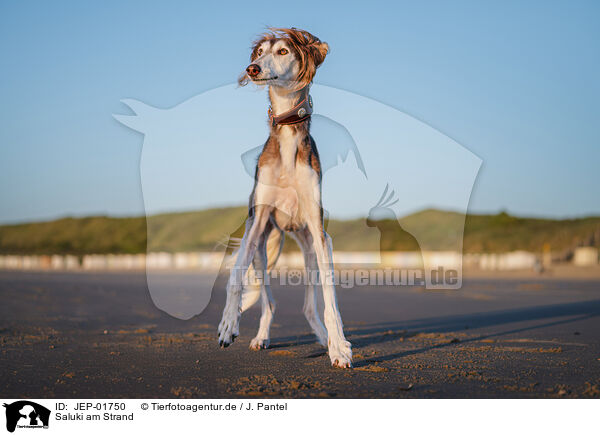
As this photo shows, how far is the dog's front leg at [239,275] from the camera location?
680 centimetres

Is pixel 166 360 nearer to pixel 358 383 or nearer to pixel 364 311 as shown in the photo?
pixel 358 383

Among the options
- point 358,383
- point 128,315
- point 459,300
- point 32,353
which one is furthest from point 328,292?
point 459,300

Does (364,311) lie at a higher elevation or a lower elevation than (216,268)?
lower

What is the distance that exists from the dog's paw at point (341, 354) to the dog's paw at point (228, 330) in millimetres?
1034

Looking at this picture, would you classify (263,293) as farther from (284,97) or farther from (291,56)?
(291,56)

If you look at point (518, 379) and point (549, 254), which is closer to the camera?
point (518, 379)

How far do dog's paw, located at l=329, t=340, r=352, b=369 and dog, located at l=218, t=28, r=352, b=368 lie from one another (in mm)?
22

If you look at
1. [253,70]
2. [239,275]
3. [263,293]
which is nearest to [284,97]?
[253,70]

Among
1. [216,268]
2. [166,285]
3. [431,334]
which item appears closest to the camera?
[216,268]

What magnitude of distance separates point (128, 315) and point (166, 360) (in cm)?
654

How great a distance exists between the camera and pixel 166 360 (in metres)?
7.12

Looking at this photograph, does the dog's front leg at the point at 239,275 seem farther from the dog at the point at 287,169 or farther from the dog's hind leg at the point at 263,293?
the dog's hind leg at the point at 263,293
